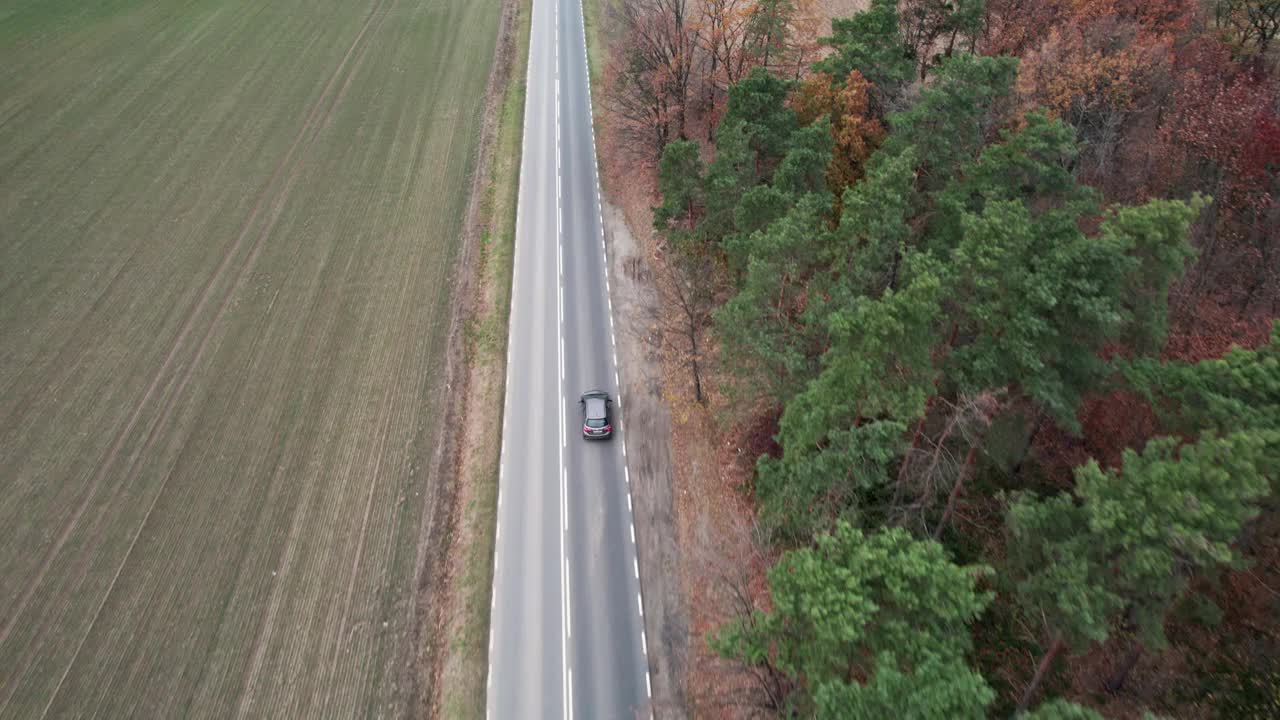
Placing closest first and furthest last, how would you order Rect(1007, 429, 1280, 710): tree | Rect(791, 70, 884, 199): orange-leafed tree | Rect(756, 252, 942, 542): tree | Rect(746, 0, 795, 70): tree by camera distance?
Rect(1007, 429, 1280, 710): tree < Rect(756, 252, 942, 542): tree < Rect(791, 70, 884, 199): orange-leafed tree < Rect(746, 0, 795, 70): tree

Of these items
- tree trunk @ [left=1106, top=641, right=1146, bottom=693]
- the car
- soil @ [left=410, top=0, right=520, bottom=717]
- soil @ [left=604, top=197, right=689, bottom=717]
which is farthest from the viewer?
the car

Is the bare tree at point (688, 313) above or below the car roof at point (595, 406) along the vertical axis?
above

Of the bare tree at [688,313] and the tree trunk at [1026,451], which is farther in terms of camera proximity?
the bare tree at [688,313]

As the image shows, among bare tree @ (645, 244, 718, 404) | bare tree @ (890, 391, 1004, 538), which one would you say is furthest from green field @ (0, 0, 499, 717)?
bare tree @ (890, 391, 1004, 538)

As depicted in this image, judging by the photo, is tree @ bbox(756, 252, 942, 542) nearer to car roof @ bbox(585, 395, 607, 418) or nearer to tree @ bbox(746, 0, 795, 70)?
car roof @ bbox(585, 395, 607, 418)

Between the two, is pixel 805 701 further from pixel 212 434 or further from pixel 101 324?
pixel 101 324

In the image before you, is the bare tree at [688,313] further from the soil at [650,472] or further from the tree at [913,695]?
the tree at [913,695]

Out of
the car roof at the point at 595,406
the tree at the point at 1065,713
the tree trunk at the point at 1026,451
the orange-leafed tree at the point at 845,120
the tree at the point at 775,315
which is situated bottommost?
the car roof at the point at 595,406

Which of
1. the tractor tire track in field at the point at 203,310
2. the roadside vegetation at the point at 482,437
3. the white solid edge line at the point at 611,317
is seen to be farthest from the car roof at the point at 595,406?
the tractor tire track in field at the point at 203,310
